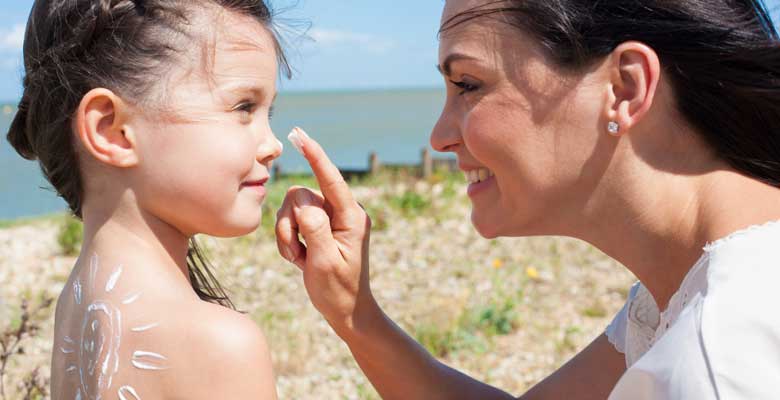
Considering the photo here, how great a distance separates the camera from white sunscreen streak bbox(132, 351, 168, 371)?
1861 mm

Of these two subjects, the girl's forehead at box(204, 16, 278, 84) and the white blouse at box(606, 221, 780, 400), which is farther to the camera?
the girl's forehead at box(204, 16, 278, 84)

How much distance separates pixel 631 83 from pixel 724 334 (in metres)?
0.65

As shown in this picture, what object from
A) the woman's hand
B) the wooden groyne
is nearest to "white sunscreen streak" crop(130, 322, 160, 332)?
the woman's hand

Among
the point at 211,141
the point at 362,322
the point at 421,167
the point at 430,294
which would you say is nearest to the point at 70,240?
the point at 430,294

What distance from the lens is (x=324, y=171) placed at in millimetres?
2297

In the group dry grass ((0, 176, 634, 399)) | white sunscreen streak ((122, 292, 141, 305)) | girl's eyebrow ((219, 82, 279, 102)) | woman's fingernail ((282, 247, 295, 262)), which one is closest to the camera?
white sunscreen streak ((122, 292, 141, 305))

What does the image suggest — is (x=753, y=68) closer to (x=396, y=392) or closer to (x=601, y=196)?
(x=601, y=196)

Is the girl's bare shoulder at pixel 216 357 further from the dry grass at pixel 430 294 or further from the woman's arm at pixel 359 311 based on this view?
the dry grass at pixel 430 294

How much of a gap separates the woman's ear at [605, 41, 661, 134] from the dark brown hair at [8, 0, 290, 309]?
3.18 ft

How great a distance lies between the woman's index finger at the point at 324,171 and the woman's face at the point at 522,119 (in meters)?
0.37

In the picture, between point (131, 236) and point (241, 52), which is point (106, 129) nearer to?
point (131, 236)

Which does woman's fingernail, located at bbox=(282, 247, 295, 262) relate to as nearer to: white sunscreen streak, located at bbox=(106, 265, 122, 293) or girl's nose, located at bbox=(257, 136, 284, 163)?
girl's nose, located at bbox=(257, 136, 284, 163)

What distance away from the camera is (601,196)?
2.12 metres

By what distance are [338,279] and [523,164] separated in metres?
0.65
